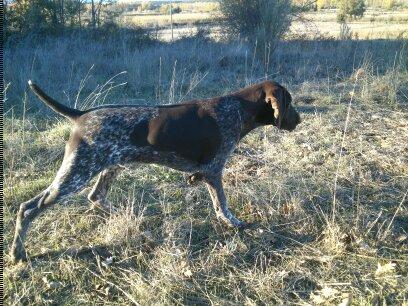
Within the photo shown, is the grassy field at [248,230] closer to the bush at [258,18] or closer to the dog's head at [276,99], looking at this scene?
the dog's head at [276,99]

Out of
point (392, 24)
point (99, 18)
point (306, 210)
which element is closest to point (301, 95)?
point (306, 210)

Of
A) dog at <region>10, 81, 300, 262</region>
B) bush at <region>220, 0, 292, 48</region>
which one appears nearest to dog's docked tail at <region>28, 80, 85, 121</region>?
dog at <region>10, 81, 300, 262</region>

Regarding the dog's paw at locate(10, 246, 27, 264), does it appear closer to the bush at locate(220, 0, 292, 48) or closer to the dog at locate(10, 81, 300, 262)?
the dog at locate(10, 81, 300, 262)

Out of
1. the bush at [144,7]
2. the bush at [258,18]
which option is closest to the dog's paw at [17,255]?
the bush at [258,18]

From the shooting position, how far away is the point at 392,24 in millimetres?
21438

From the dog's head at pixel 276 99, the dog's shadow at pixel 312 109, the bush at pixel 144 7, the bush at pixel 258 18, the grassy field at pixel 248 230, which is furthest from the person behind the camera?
the bush at pixel 144 7

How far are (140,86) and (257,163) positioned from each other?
17.7 ft

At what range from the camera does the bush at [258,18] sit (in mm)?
12211

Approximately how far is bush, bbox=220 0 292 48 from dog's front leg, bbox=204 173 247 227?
8.65 meters

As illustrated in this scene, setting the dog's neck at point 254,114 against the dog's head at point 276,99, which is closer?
the dog's head at point 276,99

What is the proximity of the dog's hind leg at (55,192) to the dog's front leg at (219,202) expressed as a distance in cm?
115

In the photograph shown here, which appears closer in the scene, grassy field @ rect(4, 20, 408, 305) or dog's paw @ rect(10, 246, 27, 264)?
grassy field @ rect(4, 20, 408, 305)

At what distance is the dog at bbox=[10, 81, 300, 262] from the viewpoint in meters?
3.43

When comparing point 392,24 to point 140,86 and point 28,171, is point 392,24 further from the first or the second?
point 28,171
